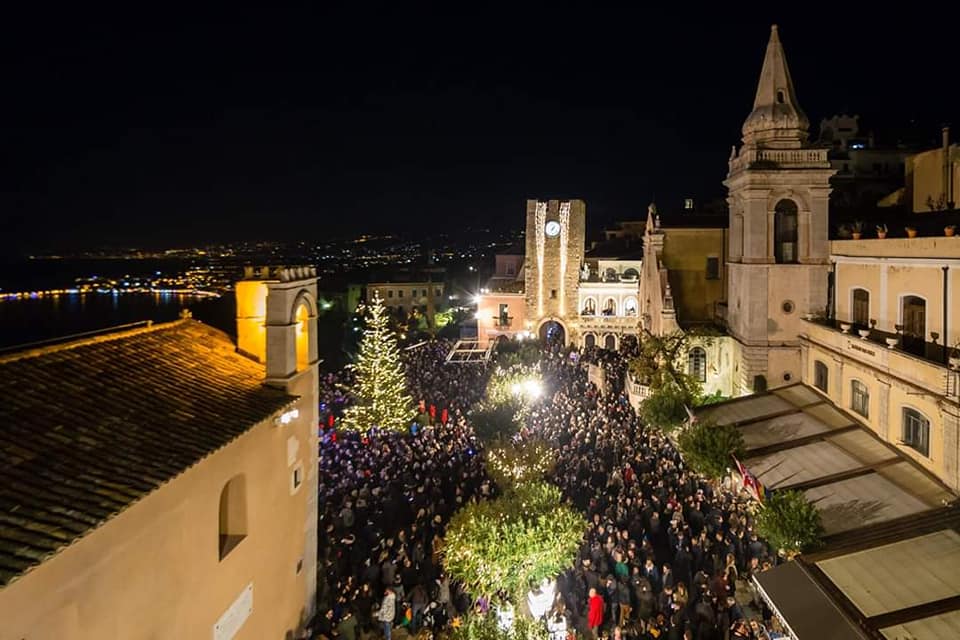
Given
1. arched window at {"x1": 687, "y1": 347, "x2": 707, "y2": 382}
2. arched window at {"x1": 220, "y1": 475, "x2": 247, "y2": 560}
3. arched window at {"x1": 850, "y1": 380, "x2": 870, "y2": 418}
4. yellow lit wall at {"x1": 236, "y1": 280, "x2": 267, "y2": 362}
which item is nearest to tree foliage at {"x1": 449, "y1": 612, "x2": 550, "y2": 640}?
arched window at {"x1": 220, "y1": 475, "x2": 247, "y2": 560}

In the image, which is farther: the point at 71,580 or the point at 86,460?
the point at 86,460

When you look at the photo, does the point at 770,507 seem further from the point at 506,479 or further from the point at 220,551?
the point at 220,551

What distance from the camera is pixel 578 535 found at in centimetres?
1287

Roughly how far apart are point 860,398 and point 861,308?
3508mm

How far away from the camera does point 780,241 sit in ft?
76.5

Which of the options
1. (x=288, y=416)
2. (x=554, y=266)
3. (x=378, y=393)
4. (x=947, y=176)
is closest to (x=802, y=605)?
(x=288, y=416)

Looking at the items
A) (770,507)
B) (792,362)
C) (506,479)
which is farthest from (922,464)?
(506,479)

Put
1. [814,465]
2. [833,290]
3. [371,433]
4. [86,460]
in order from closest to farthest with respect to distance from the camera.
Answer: [86,460]
[814,465]
[833,290]
[371,433]

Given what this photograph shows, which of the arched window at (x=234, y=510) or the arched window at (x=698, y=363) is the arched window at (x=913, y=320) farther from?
the arched window at (x=234, y=510)

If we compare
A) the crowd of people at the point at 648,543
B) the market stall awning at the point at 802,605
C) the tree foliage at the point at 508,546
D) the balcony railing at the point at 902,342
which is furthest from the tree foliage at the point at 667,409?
the tree foliage at the point at 508,546

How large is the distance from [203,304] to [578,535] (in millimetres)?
10785

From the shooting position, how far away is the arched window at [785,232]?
2319cm

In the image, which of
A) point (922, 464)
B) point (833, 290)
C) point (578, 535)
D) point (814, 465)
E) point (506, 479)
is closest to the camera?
point (578, 535)

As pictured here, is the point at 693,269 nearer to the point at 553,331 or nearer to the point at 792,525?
the point at 553,331
